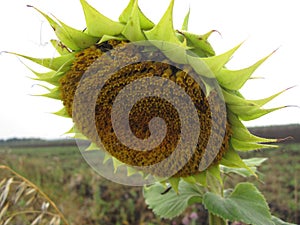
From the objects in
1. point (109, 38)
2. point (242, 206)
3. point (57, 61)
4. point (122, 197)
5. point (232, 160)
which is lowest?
point (122, 197)

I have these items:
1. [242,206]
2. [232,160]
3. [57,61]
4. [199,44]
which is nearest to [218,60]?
[199,44]

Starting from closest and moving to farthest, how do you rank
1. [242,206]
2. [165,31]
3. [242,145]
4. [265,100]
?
[165,31] < [265,100] < [242,145] < [242,206]

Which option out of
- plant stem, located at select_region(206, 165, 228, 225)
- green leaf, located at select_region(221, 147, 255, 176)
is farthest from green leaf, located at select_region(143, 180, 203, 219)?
green leaf, located at select_region(221, 147, 255, 176)

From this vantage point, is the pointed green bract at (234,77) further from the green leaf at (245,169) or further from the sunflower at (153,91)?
the green leaf at (245,169)

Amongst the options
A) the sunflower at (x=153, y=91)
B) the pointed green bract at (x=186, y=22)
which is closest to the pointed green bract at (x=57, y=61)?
the sunflower at (x=153, y=91)

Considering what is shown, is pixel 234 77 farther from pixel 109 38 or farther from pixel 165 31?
pixel 109 38

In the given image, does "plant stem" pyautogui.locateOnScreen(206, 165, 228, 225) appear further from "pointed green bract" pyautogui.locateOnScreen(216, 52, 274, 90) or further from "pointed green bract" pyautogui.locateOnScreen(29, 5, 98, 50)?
"pointed green bract" pyautogui.locateOnScreen(29, 5, 98, 50)

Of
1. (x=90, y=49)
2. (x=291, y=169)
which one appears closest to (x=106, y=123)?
(x=90, y=49)
